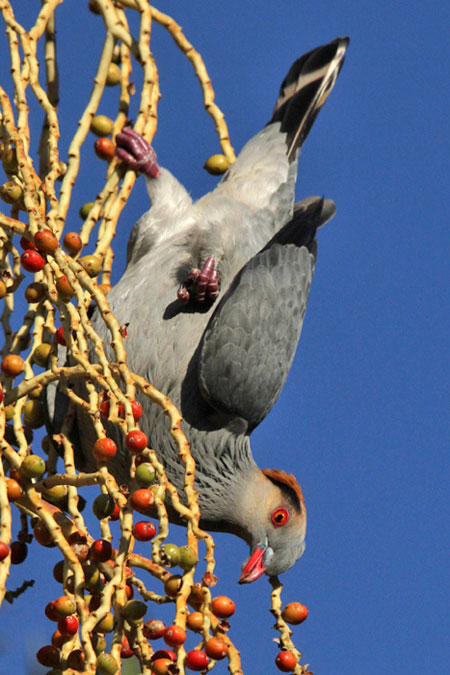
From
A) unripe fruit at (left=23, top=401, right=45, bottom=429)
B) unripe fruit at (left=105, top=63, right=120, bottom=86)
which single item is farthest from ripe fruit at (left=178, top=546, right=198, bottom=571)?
unripe fruit at (left=105, top=63, right=120, bottom=86)

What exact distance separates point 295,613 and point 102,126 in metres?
1.91

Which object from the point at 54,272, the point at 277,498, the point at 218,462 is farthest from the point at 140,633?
the point at 277,498

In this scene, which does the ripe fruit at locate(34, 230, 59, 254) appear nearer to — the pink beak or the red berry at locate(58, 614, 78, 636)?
the red berry at locate(58, 614, 78, 636)

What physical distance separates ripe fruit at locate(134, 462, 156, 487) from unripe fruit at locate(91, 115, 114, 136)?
1786 millimetres

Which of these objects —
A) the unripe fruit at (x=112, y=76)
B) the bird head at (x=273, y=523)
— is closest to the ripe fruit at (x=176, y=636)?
the bird head at (x=273, y=523)

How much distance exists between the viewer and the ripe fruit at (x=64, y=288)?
297 cm

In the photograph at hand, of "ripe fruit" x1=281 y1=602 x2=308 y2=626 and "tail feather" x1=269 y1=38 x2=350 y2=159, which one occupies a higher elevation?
"tail feather" x1=269 y1=38 x2=350 y2=159

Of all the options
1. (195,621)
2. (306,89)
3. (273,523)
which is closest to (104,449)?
(195,621)

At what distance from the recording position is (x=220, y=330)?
3830 mm

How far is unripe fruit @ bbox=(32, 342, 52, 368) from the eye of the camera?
10.8 ft

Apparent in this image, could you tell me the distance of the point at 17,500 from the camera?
288 centimetres

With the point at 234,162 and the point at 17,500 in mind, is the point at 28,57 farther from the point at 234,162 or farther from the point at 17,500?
the point at 17,500

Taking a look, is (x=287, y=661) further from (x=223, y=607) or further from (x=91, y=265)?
(x=91, y=265)

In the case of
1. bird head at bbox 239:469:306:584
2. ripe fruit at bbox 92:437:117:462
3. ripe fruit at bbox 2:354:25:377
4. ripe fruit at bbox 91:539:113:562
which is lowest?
ripe fruit at bbox 91:539:113:562
